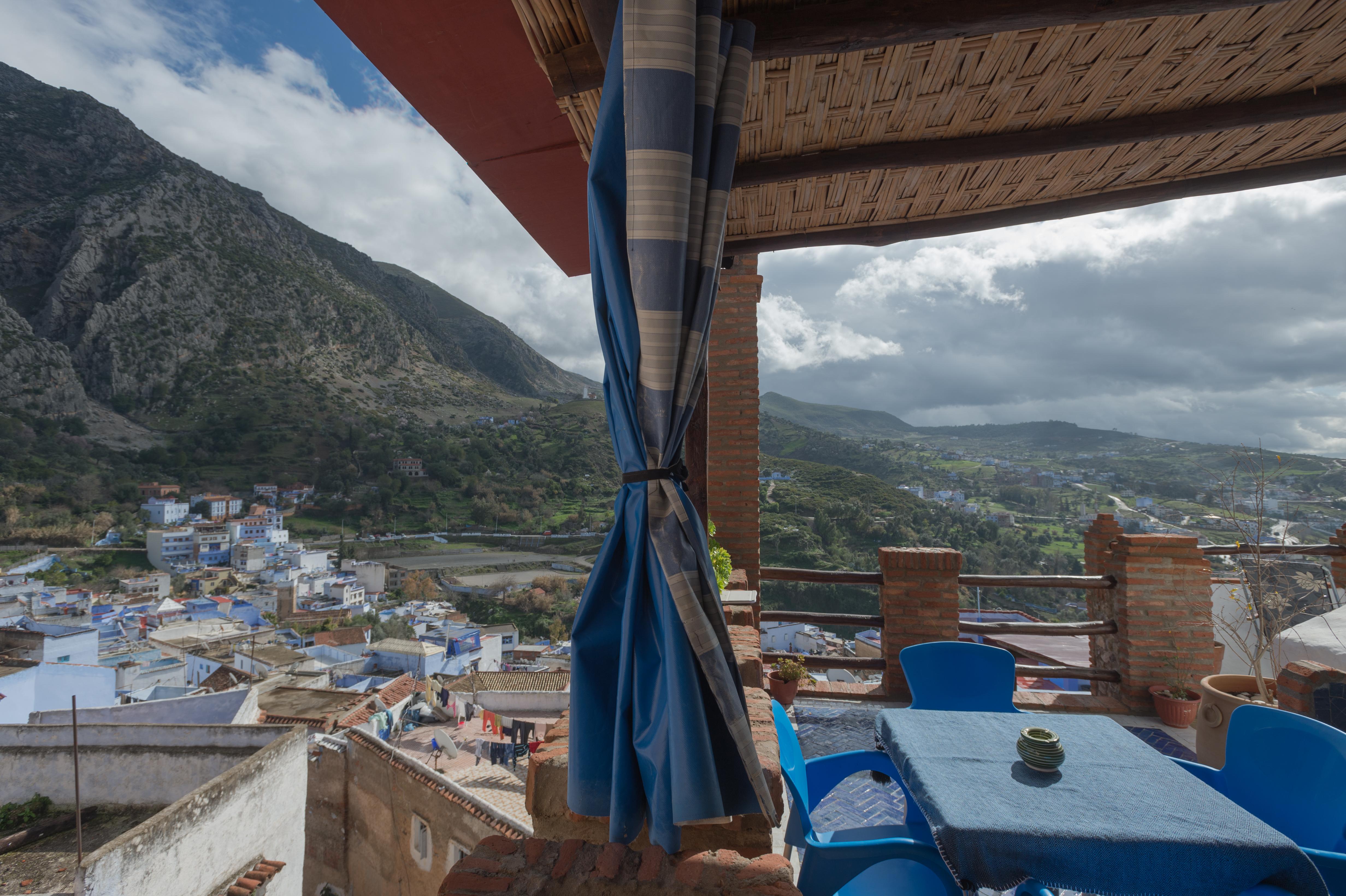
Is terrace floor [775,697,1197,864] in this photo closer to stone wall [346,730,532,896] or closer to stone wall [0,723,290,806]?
stone wall [346,730,532,896]

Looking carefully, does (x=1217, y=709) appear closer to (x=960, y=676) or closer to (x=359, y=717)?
(x=960, y=676)

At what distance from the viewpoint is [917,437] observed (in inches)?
965

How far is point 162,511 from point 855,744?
42762 millimetres

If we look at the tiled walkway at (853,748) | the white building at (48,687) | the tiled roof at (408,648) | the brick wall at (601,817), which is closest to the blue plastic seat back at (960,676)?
the tiled walkway at (853,748)

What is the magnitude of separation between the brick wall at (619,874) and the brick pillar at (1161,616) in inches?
134

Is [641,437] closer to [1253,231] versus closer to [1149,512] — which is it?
[1149,512]

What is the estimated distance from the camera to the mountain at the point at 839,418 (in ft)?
94.8

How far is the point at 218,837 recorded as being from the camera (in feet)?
29.3

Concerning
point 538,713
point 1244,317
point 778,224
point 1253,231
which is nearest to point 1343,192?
point 778,224

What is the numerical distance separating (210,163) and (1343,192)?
80.2 meters

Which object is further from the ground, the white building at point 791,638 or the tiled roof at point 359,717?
the white building at point 791,638

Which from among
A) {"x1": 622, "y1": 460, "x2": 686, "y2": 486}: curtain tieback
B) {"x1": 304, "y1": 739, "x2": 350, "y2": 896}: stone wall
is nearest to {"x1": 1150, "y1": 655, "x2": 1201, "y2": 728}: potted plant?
{"x1": 622, "y1": 460, "x2": 686, "y2": 486}: curtain tieback

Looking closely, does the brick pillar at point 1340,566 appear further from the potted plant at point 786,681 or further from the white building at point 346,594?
the white building at point 346,594

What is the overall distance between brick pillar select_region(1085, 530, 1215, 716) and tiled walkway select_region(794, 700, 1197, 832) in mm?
274
